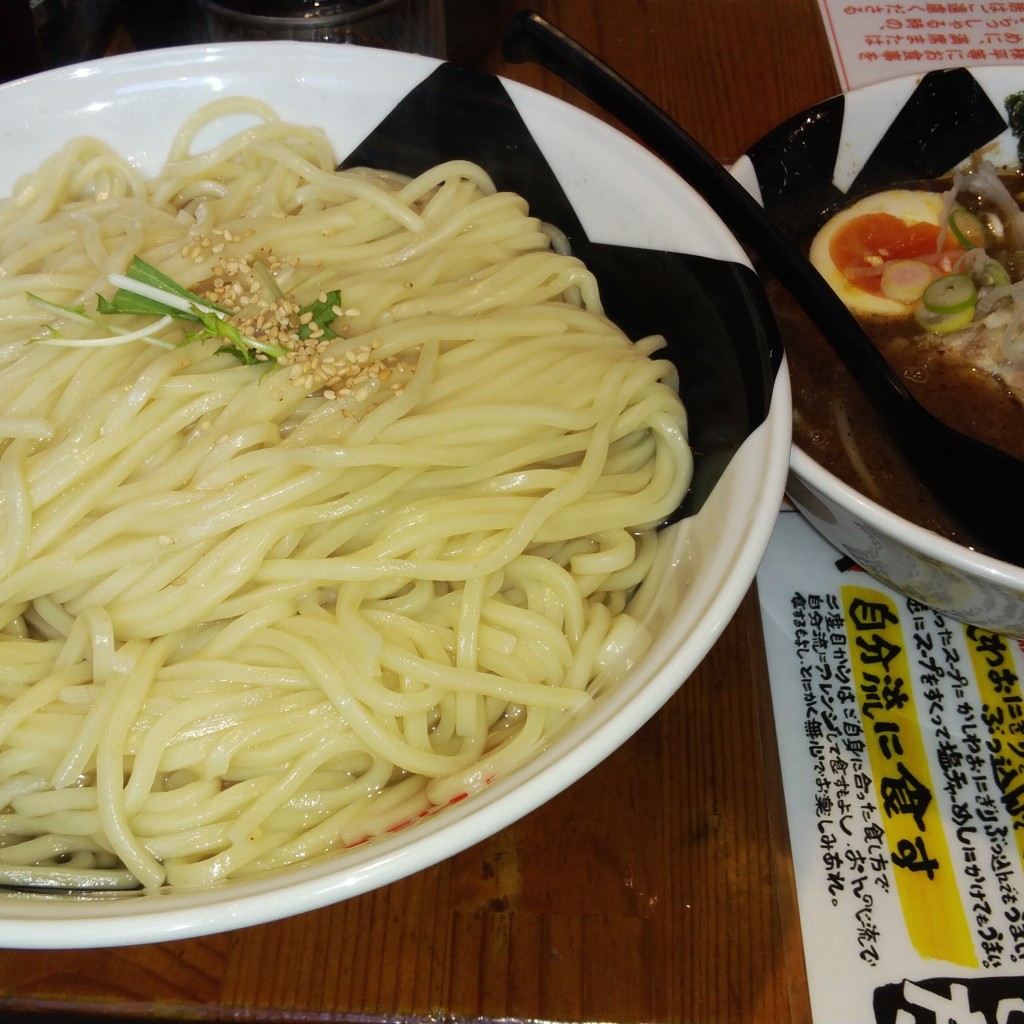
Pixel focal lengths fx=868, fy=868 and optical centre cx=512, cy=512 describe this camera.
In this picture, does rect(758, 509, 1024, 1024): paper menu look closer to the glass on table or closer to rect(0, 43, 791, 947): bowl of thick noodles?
rect(0, 43, 791, 947): bowl of thick noodles

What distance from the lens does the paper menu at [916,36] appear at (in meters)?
2.91

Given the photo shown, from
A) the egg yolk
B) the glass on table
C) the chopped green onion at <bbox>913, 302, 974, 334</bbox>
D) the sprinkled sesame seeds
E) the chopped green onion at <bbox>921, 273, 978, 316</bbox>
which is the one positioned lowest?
the chopped green onion at <bbox>913, 302, 974, 334</bbox>

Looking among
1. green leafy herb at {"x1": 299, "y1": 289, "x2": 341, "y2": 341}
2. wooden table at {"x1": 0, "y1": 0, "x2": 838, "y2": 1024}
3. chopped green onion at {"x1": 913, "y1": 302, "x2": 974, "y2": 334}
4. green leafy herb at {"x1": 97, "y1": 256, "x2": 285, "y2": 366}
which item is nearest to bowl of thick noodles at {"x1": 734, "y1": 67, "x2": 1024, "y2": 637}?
chopped green onion at {"x1": 913, "y1": 302, "x2": 974, "y2": 334}

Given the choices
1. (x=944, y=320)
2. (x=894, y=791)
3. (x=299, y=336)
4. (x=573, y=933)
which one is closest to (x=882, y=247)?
(x=944, y=320)

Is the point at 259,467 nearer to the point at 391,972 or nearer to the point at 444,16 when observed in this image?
the point at 391,972

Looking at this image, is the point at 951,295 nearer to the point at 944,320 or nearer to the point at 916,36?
the point at 944,320

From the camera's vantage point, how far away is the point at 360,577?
141 cm

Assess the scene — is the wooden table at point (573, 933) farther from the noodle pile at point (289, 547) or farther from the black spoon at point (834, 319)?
the black spoon at point (834, 319)

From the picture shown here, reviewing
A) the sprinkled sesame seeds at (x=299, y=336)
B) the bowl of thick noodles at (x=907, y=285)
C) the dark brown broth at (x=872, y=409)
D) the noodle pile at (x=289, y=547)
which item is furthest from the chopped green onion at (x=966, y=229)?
the sprinkled sesame seeds at (x=299, y=336)

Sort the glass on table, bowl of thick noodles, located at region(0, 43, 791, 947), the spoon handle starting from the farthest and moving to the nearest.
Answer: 1. the glass on table
2. the spoon handle
3. bowl of thick noodles, located at region(0, 43, 791, 947)

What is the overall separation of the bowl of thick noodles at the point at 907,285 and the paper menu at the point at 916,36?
2.62ft

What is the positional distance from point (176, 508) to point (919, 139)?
6.54 ft

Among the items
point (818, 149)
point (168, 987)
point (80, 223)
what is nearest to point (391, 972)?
point (168, 987)

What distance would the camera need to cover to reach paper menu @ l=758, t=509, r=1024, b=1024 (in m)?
1.36
